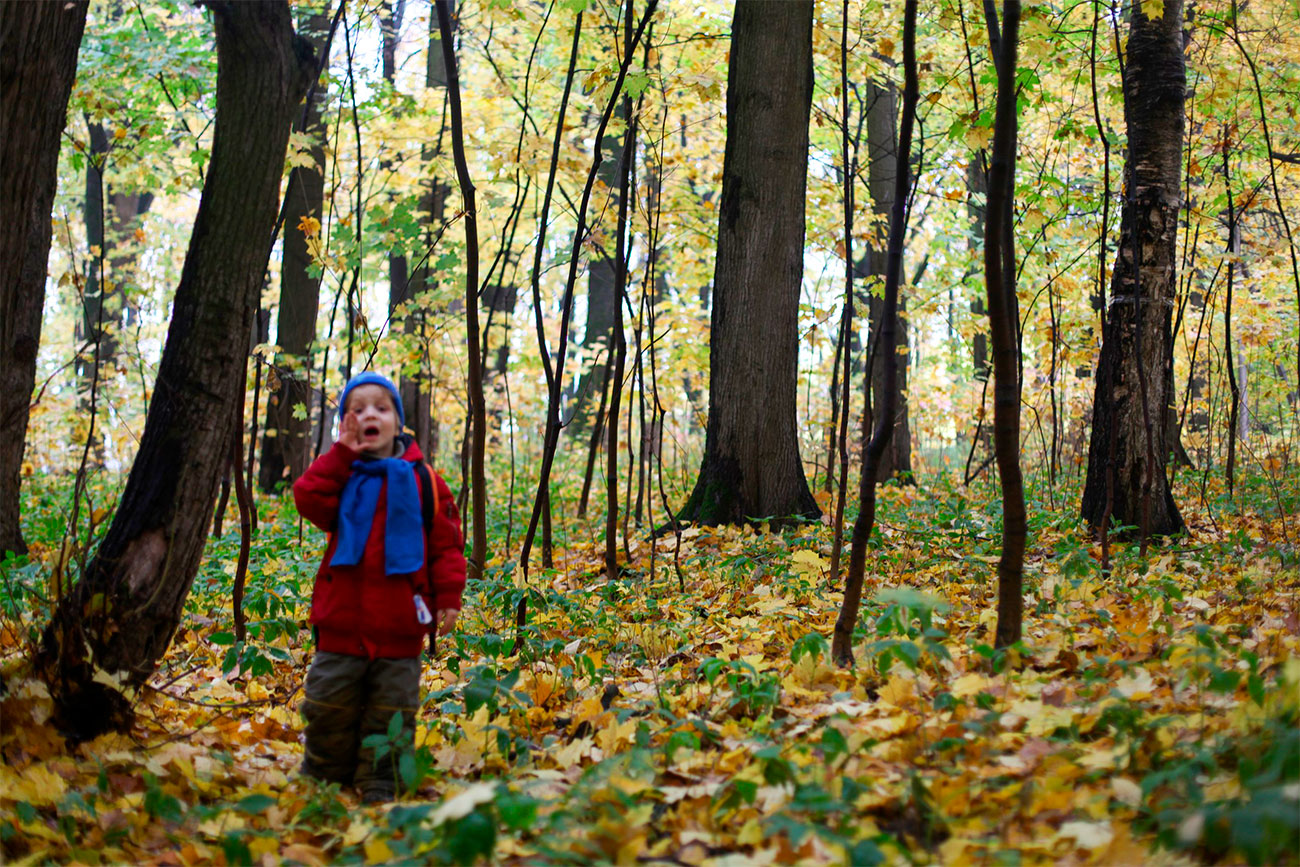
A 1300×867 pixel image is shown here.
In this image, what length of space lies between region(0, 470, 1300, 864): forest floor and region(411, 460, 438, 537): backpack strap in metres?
0.60

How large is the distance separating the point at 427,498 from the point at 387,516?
0.57ft

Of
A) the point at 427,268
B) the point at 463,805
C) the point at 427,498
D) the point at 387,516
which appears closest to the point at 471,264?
the point at 427,498

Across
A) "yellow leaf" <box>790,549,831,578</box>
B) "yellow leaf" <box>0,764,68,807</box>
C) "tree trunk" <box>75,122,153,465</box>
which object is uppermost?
"tree trunk" <box>75,122,153,465</box>

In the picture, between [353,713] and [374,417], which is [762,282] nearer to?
[374,417]

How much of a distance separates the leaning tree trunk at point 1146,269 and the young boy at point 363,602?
15.4 feet

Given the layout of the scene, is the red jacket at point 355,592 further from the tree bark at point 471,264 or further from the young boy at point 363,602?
the tree bark at point 471,264

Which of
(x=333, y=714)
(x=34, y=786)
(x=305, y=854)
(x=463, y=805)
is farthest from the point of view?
(x=333, y=714)

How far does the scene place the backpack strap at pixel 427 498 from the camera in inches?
122

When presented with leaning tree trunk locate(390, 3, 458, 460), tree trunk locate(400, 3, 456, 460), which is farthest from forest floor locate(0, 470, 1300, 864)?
leaning tree trunk locate(390, 3, 458, 460)

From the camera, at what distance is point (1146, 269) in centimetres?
585

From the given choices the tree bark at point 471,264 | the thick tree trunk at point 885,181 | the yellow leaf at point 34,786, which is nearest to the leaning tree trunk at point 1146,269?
the tree bark at point 471,264

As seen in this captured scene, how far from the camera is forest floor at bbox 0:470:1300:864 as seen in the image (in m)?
1.95

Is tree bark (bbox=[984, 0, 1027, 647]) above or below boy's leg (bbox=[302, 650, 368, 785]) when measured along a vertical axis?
above

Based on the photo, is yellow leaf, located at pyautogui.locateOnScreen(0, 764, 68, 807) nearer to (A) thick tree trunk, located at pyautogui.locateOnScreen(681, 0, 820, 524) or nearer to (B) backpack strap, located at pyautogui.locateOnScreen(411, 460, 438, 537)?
(B) backpack strap, located at pyautogui.locateOnScreen(411, 460, 438, 537)
